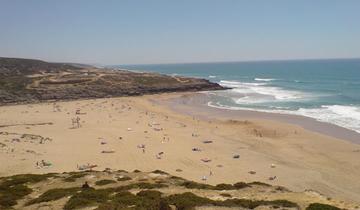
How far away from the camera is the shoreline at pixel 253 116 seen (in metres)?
45.0

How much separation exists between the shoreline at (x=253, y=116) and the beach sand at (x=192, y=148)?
1662 millimetres

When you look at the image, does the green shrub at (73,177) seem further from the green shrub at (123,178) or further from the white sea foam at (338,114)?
the white sea foam at (338,114)

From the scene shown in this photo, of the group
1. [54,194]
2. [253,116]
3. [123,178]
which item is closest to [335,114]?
[253,116]

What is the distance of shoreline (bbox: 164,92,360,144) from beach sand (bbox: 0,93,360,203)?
1.66 m

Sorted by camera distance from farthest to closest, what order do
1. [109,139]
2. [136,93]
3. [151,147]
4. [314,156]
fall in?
[136,93] → [109,139] → [151,147] → [314,156]

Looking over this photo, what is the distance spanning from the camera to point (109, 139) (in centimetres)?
4278

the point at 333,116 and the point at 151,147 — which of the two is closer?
the point at 151,147

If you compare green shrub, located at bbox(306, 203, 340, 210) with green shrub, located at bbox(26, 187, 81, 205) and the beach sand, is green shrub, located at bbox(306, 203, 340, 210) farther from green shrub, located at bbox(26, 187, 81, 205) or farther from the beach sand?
the beach sand

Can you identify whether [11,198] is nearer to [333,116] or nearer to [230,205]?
[230,205]

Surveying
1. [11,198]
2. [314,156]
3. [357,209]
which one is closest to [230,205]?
[357,209]

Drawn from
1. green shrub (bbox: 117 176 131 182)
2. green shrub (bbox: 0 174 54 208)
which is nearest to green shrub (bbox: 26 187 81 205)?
green shrub (bbox: 0 174 54 208)

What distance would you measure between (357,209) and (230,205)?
190 inches

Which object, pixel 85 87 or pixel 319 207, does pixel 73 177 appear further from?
pixel 85 87

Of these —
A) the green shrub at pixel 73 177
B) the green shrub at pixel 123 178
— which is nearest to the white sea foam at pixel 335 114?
the green shrub at pixel 123 178
